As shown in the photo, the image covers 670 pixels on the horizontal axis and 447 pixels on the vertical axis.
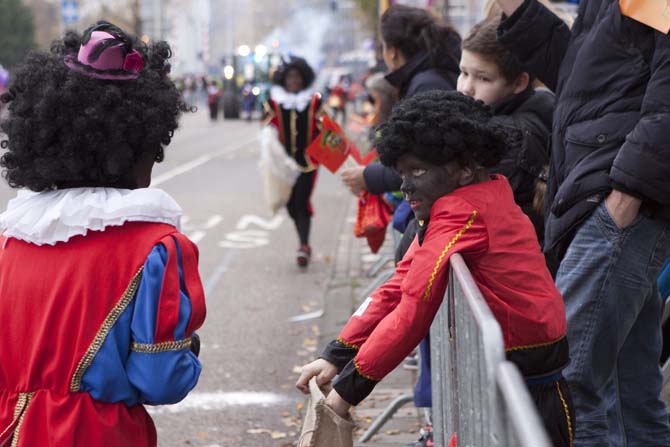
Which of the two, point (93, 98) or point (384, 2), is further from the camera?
point (384, 2)

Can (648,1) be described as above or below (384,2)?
above

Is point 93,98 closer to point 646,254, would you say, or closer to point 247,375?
point 646,254

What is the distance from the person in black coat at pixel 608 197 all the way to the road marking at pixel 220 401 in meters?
2.96

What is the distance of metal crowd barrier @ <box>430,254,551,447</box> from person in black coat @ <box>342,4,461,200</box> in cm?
210

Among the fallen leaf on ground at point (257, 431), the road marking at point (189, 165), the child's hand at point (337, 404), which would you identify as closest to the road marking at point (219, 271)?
the fallen leaf on ground at point (257, 431)

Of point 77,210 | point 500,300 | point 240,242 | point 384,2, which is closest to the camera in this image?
point 77,210

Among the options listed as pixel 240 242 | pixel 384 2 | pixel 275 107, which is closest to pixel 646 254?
pixel 275 107

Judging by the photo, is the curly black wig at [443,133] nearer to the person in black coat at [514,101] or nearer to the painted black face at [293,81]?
the person in black coat at [514,101]

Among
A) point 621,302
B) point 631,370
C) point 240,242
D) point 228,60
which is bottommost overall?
point 228,60

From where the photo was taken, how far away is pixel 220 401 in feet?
21.4

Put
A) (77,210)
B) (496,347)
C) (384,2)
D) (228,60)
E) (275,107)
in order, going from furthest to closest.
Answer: (228,60), (384,2), (275,107), (77,210), (496,347)

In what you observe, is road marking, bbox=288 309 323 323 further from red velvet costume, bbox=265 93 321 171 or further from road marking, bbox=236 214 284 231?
road marking, bbox=236 214 284 231

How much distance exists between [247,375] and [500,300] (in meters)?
4.07

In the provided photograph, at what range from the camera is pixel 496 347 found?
207 centimetres
